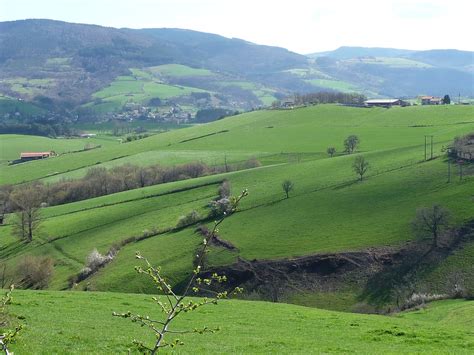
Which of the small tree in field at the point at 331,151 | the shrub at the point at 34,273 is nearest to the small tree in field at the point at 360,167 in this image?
the small tree in field at the point at 331,151

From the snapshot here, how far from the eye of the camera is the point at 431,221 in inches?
2842

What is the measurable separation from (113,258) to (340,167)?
46030 mm

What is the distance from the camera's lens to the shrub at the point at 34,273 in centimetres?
7169

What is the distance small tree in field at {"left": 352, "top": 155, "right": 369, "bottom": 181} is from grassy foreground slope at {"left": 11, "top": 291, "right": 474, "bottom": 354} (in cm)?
5698

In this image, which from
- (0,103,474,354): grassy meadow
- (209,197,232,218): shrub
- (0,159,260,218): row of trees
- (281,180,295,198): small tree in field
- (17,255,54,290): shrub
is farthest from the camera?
(0,159,260,218): row of trees

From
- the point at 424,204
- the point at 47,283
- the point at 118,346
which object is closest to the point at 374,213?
the point at 424,204

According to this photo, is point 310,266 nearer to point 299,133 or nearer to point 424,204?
point 424,204

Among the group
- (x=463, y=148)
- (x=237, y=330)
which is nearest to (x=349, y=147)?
(x=463, y=148)

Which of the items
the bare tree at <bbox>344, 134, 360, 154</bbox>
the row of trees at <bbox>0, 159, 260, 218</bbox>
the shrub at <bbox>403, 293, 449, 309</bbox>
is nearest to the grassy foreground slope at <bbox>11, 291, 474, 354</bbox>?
the shrub at <bbox>403, 293, 449, 309</bbox>

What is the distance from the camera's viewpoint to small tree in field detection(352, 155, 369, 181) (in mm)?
98688

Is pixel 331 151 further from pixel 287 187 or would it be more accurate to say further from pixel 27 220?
pixel 27 220

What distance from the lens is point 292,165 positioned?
114688 millimetres

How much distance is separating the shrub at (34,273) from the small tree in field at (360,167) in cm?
5109

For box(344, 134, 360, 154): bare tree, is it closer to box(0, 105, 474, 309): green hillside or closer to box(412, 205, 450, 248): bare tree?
box(0, 105, 474, 309): green hillside
